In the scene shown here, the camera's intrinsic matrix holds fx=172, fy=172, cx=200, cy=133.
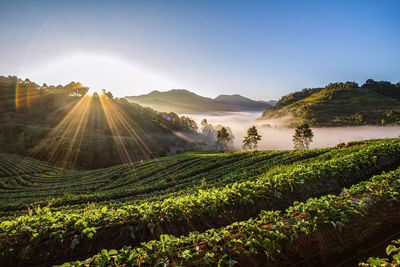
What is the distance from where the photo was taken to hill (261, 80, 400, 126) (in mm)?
137750

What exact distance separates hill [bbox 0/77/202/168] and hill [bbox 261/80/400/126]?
112 m

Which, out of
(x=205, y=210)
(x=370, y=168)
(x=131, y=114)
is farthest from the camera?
(x=131, y=114)

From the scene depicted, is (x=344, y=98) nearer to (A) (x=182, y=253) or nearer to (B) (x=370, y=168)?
Result: (B) (x=370, y=168)

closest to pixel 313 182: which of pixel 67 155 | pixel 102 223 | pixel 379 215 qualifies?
pixel 379 215

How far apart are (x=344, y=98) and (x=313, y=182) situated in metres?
217

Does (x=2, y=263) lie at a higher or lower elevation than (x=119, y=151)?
higher

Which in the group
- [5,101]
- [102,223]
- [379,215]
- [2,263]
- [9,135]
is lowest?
[9,135]

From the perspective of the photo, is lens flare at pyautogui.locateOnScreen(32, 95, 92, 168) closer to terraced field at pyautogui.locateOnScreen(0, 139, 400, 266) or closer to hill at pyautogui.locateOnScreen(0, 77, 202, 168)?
hill at pyautogui.locateOnScreen(0, 77, 202, 168)

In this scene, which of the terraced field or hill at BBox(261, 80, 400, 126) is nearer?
the terraced field

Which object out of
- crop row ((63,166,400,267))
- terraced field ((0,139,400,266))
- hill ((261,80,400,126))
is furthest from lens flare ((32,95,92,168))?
hill ((261,80,400,126))

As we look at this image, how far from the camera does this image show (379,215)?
602 centimetres

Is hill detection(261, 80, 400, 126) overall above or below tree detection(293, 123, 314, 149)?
above

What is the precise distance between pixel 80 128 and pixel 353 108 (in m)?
221

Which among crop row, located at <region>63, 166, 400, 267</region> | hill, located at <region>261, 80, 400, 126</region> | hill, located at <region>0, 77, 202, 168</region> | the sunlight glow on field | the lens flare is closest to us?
crop row, located at <region>63, 166, 400, 267</region>
